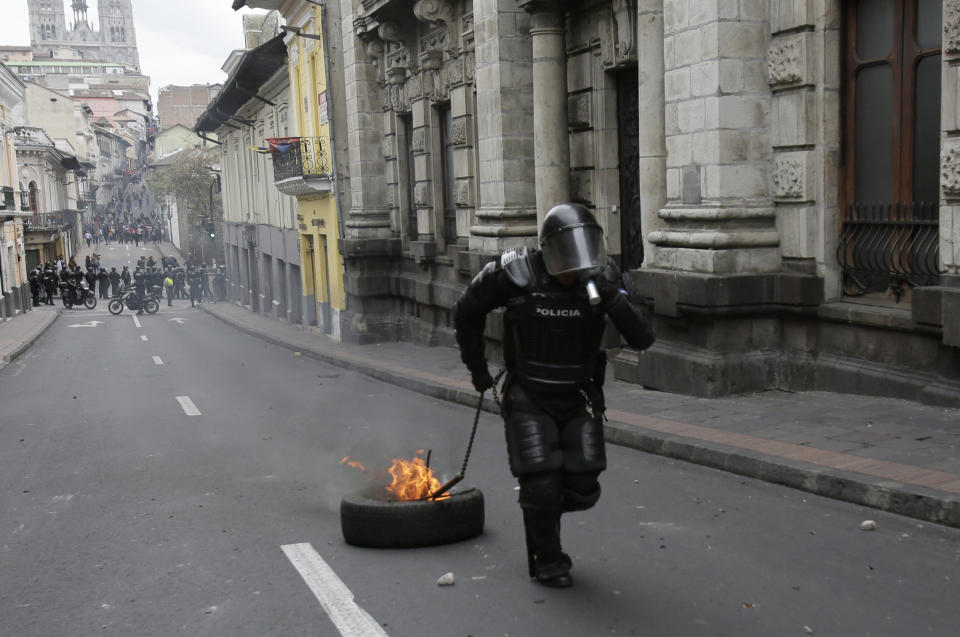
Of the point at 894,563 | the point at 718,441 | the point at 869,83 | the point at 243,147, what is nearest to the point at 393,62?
the point at 869,83

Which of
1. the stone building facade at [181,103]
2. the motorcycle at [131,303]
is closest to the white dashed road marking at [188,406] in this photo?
the motorcycle at [131,303]

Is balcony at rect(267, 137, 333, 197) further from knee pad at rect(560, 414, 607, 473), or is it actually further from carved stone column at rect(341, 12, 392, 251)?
knee pad at rect(560, 414, 607, 473)

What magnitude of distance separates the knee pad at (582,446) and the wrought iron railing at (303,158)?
18778 millimetres

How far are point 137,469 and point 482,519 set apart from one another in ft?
12.7

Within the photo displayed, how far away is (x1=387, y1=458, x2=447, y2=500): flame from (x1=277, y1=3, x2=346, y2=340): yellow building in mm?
15562

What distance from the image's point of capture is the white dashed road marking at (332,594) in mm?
4465

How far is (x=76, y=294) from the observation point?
154 feet

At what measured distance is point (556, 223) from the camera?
15.6 feet

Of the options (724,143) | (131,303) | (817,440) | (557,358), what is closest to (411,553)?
(557,358)

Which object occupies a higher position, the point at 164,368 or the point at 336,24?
the point at 336,24

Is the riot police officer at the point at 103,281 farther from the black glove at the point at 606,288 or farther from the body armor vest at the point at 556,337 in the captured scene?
the black glove at the point at 606,288

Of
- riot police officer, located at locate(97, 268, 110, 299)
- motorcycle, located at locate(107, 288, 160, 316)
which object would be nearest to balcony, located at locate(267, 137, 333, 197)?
motorcycle, located at locate(107, 288, 160, 316)

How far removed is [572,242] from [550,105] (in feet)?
28.8

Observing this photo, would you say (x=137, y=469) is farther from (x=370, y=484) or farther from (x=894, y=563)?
(x=894, y=563)
